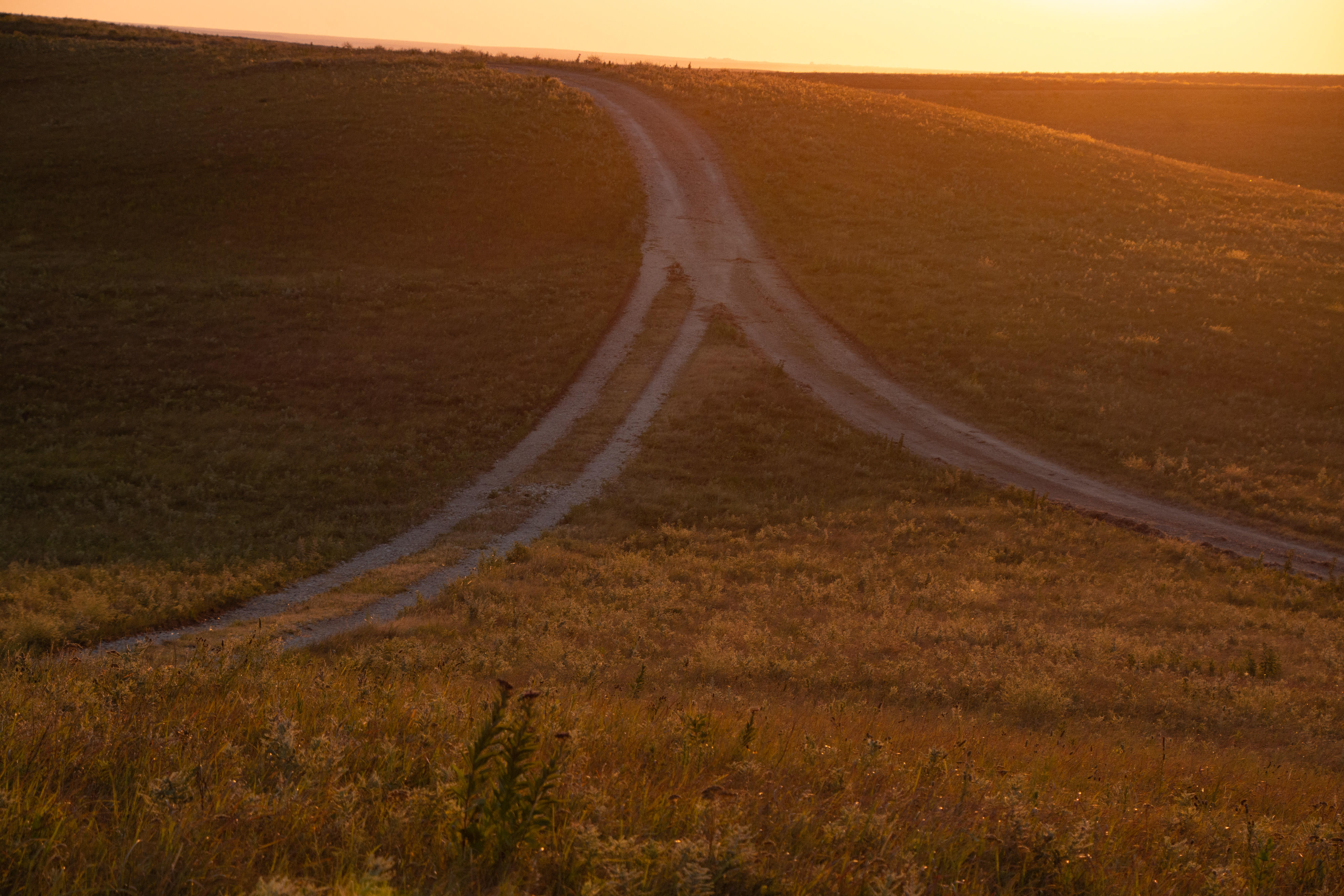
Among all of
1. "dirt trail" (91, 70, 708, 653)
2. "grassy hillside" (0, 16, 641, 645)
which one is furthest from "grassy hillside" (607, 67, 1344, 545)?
"grassy hillside" (0, 16, 641, 645)

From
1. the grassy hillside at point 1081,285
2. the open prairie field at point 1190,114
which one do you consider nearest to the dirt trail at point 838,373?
the grassy hillside at point 1081,285

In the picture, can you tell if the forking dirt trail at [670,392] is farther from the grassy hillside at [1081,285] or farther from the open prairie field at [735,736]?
the open prairie field at [735,736]

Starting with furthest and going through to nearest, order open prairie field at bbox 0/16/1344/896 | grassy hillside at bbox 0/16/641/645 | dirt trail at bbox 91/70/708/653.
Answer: grassy hillside at bbox 0/16/641/645
dirt trail at bbox 91/70/708/653
open prairie field at bbox 0/16/1344/896

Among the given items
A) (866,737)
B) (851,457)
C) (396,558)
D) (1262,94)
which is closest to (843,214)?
(851,457)

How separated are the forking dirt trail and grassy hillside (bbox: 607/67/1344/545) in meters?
1.04

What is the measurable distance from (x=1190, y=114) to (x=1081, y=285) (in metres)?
54.1

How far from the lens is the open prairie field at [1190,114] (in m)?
61.8

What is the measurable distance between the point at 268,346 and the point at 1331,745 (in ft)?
88.6

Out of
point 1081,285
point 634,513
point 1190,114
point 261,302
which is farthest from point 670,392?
point 1190,114

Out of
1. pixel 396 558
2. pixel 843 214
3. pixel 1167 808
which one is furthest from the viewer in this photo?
pixel 843 214

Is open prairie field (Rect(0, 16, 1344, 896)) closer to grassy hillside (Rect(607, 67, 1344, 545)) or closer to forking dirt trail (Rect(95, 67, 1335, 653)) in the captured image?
grassy hillside (Rect(607, 67, 1344, 545))

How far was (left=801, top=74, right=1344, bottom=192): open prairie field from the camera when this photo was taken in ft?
203

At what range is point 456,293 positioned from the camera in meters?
30.8

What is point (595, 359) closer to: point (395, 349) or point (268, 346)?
point (395, 349)
